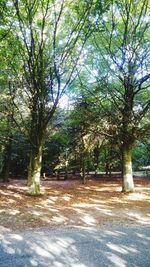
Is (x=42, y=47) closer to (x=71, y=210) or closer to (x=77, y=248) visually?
(x=71, y=210)

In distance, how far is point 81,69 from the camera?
17.6 meters

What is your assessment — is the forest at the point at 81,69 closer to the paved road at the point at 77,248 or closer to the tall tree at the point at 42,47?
the tall tree at the point at 42,47

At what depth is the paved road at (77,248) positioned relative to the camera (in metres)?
5.47

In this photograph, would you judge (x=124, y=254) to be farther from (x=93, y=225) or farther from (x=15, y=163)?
(x=15, y=163)

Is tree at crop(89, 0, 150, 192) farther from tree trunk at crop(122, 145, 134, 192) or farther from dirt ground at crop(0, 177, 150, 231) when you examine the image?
dirt ground at crop(0, 177, 150, 231)

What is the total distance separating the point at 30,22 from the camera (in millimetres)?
12680

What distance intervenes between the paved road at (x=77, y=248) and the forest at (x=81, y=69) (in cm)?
710

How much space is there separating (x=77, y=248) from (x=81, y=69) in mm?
13102

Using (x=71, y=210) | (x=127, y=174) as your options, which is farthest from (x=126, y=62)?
(x=71, y=210)

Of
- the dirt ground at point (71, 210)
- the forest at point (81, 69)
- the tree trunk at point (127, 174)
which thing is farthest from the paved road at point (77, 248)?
the tree trunk at point (127, 174)

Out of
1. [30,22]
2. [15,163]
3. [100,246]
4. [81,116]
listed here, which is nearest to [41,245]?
[100,246]

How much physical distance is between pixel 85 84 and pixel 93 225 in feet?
36.4

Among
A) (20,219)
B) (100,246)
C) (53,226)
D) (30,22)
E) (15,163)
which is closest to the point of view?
(100,246)

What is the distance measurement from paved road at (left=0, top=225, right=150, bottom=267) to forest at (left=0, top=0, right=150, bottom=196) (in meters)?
7.10
